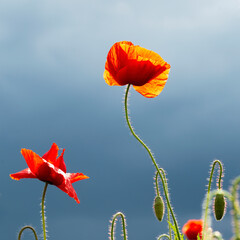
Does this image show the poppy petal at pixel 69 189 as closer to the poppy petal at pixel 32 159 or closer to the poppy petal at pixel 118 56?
the poppy petal at pixel 32 159

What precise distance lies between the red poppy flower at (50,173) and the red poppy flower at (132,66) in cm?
63

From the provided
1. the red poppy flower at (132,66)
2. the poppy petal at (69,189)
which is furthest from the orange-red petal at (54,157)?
the red poppy flower at (132,66)

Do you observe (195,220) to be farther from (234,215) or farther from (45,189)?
(234,215)

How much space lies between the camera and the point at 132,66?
2.61 meters

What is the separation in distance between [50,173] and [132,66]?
84 centimetres

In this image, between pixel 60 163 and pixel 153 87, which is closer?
pixel 60 163

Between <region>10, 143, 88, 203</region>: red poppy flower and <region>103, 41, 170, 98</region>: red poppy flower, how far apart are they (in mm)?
628

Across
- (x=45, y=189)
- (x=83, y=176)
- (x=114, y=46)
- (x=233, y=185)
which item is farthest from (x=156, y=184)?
(x=233, y=185)

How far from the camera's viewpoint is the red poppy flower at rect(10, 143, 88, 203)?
247cm

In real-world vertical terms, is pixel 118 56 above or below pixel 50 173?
above

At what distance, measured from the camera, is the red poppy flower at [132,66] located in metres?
2.60

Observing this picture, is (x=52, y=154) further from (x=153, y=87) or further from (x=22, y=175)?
(x=153, y=87)

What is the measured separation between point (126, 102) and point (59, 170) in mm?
583

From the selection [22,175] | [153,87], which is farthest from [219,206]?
[22,175]
